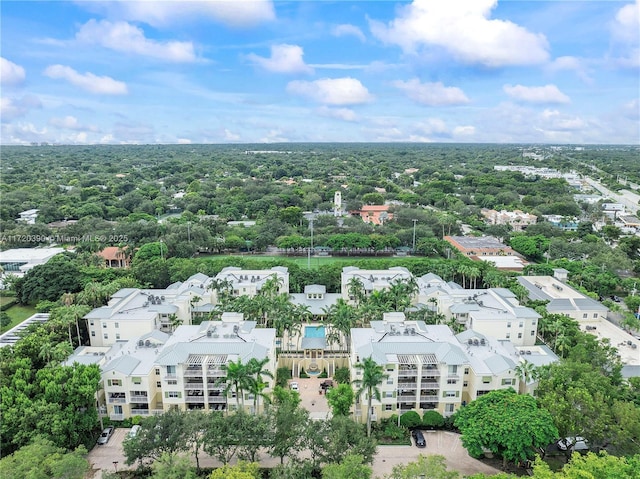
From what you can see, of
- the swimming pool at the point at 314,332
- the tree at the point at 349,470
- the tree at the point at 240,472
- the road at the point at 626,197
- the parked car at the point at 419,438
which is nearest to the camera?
the tree at the point at 349,470

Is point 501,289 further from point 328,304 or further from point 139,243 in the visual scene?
point 139,243

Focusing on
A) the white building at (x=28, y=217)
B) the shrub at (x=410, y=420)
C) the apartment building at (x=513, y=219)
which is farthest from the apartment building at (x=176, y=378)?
the apartment building at (x=513, y=219)

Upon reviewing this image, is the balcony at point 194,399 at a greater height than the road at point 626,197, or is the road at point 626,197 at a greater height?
the road at point 626,197

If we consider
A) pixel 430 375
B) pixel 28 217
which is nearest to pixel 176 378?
pixel 430 375

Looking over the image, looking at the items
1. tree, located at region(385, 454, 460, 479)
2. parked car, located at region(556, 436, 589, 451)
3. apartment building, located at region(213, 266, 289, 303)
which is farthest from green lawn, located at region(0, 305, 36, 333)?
parked car, located at region(556, 436, 589, 451)

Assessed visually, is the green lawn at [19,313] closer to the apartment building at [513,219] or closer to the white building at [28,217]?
the white building at [28,217]

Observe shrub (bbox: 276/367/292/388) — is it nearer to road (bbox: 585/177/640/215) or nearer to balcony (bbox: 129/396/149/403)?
balcony (bbox: 129/396/149/403)
